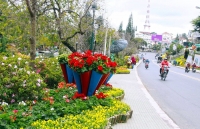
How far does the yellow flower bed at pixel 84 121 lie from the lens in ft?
14.0

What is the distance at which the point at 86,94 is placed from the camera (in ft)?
22.9

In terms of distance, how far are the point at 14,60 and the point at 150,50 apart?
14147cm

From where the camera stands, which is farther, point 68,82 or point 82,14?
point 82,14

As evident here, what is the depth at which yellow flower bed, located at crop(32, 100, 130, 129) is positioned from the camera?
4254mm

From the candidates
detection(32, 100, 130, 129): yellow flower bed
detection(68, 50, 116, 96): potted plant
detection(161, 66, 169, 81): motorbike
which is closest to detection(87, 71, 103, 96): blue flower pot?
detection(68, 50, 116, 96): potted plant

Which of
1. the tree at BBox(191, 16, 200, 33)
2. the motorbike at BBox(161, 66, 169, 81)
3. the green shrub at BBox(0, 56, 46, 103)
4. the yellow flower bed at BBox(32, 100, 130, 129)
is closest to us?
the yellow flower bed at BBox(32, 100, 130, 129)

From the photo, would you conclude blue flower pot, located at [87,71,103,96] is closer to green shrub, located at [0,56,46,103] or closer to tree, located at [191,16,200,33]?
green shrub, located at [0,56,46,103]

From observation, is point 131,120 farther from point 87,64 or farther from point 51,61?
point 51,61

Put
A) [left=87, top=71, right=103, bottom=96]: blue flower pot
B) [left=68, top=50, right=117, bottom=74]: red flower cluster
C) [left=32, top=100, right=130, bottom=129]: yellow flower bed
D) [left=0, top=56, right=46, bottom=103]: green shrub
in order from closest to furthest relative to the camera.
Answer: [left=32, top=100, right=130, bottom=129]: yellow flower bed, [left=0, top=56, right=46, bottom=103]: green shrub, [left=68, top=50, right=117, bottom=74]: red flower cluster, [left=87, top=71, right=103, bottom=96]: blue flower pot

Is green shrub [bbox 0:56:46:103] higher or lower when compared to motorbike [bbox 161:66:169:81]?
higher

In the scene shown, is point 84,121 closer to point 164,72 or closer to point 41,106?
point 41,106

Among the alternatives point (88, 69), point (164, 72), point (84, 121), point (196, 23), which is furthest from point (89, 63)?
point (196, 23)

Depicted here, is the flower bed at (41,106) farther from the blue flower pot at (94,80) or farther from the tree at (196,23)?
the tree at (196,23)

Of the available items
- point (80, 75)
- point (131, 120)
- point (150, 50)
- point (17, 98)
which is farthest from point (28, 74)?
point (150, 50)
